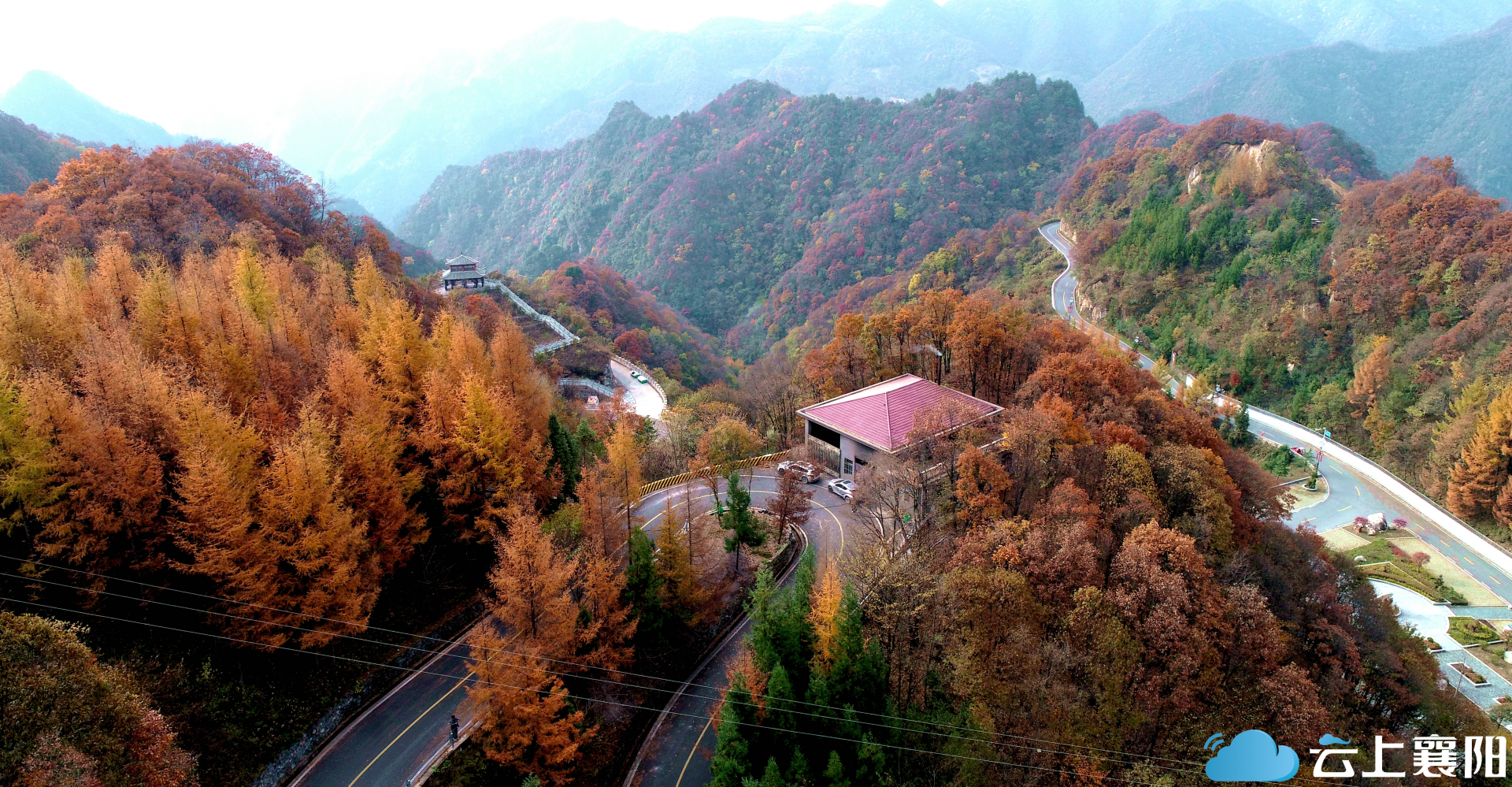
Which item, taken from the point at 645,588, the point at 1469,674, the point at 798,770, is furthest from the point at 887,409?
the point at 1469,674

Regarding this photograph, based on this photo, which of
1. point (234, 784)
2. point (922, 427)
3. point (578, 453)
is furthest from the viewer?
point (578, 453)

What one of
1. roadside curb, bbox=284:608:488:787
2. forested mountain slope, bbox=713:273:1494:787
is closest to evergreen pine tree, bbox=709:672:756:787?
forested mountain slope, bbox=713:273:1494:787

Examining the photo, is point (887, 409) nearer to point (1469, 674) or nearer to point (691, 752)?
point (691, 752)

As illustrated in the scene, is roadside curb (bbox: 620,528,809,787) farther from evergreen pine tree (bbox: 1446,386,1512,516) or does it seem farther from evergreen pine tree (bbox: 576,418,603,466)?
evergreen pine tree (bbox: 1446,386,1512,516)

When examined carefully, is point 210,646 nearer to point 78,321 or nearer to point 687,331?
point 78,321

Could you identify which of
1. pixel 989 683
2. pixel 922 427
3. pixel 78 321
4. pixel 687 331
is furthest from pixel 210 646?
pixel 687 331

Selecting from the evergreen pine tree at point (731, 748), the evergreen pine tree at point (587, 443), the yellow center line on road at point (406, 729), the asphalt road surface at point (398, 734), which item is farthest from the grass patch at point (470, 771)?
the evergreen pine tree at point (587, 443)
